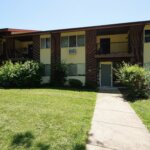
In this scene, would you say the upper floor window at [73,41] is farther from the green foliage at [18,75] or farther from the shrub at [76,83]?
the green foliage at [18,75]

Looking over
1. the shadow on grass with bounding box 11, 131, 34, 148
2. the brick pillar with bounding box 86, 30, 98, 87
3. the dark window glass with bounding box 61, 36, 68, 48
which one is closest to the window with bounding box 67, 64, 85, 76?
the brick pillar with bounding box 86, 30, 98, 87

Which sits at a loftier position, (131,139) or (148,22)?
(148,22)

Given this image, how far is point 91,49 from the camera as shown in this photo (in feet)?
64.4

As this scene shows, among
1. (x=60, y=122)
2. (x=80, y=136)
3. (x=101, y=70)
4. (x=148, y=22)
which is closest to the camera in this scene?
(x=80, y=136)

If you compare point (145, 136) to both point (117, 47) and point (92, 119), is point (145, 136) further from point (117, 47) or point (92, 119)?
point (117, 47)

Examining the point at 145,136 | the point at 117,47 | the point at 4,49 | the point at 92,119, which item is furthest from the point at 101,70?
the point at 145,136

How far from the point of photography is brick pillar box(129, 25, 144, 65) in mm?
17828

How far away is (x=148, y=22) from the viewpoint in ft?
55.3

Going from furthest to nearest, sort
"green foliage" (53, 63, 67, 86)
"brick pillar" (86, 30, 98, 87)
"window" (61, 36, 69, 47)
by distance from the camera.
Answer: "window" (61, 36, 69, 47) → "green foliage" (53, 63, 67, 86) → "brick pillar" (86, 30, 98, 87)

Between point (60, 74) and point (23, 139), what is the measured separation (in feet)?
47.7

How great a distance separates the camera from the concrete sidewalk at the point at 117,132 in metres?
5.25

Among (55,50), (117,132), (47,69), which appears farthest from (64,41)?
(117,132)

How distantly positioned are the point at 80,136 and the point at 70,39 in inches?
625

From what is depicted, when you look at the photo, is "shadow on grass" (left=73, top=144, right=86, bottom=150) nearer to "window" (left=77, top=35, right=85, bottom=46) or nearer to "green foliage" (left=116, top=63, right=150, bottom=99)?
"green foliage" (left=116, top=63, right=150, bottom=99)
